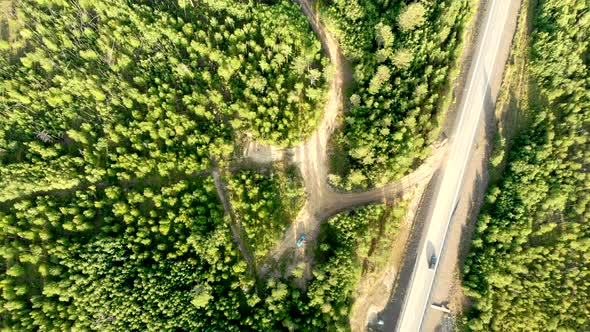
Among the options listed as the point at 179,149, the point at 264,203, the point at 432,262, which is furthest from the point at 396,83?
the point at 179,149

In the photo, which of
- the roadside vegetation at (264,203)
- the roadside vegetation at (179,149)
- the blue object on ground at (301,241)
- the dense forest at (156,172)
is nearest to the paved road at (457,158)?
the roadside vegetation at (179,149)

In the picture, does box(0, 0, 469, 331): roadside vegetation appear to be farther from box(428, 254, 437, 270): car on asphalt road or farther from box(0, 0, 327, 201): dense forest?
box(428, 254, 437, 270): car on asphalt road

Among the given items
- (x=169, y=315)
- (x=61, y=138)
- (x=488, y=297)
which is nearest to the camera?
(x=488, y=297)

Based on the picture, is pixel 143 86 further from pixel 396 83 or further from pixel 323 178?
pixel 396 83

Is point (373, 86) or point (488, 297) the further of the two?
point (373, 86)

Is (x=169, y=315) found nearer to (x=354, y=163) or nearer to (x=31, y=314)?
(x=31, y=314)

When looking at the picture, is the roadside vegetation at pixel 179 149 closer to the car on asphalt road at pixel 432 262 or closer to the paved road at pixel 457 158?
the paved road at pixel 457 158

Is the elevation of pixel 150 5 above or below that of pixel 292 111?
above

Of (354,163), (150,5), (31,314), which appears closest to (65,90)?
(150,5)

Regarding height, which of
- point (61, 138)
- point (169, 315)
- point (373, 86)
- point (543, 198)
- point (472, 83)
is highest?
point (472, 83)
